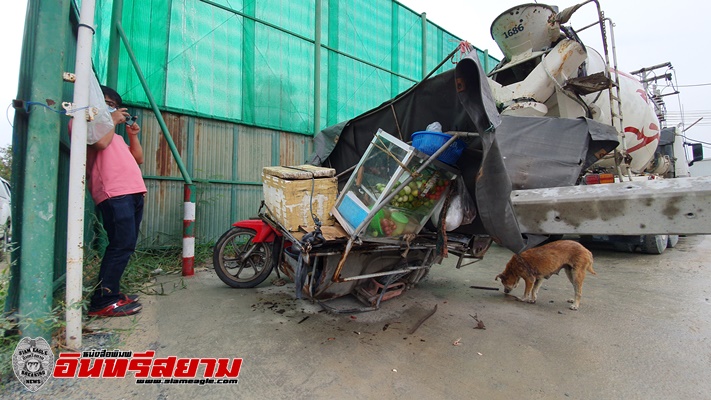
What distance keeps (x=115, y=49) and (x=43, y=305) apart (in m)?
4.16

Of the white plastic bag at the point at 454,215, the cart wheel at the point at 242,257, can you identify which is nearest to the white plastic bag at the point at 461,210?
the white plastic bag at the point at 454,215

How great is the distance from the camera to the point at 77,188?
194 cm

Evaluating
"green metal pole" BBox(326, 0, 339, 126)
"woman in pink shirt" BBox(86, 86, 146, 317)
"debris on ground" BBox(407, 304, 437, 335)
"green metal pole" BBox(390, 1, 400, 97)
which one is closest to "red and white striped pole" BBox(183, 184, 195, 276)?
"woman in pink shirt" BBox(86, 86, 146, 317)

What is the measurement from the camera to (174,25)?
192 inches

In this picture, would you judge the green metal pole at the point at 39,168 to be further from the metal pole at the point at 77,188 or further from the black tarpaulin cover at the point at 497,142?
the black tarpaulin cover at the point at 497,142

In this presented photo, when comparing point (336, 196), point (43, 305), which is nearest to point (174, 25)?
point (336, 196)

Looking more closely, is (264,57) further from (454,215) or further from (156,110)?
(454,215)

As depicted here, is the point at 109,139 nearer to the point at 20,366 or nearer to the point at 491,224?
the point at 20,366

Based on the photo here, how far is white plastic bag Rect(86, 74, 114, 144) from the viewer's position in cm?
205

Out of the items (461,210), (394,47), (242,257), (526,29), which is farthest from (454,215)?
(394,47)

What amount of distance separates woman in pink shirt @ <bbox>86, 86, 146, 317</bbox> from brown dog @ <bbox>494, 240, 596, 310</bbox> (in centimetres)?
371

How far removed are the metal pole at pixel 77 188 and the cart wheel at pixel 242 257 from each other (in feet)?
4.83

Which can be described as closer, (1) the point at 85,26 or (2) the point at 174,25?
(1) the point at 85,26

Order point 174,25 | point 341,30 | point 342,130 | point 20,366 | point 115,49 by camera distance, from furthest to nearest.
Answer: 1. point 341,30
2. point 174,25
3. point 115,49
4. point 342,130
5. point 20,366
